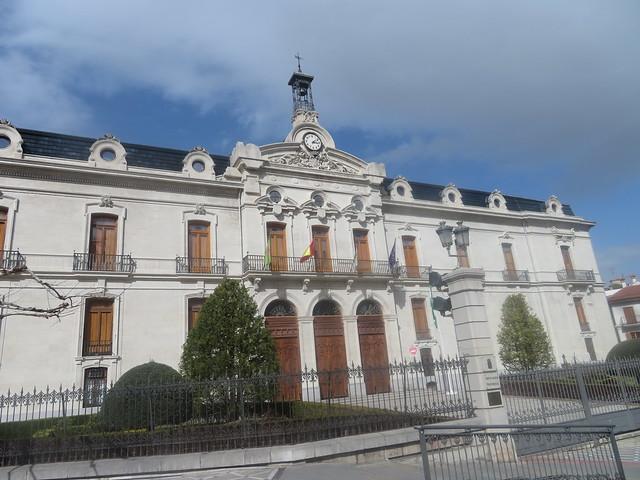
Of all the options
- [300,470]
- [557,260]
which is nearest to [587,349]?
[557,260]

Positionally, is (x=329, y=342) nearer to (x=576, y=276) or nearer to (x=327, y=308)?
(x=327, y=308)

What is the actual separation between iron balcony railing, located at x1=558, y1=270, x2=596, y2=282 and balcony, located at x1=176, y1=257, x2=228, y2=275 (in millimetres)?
21381

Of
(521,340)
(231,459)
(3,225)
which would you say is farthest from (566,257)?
Answer: (3,225)

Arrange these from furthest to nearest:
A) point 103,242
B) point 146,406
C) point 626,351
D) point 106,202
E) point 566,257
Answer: point 566,257
point 626,351
point 106,202
point 103,242
point 146,406

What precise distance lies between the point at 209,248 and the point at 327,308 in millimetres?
5791

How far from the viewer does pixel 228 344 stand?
11.0 m

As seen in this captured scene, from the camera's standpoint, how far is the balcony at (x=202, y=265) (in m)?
18.0

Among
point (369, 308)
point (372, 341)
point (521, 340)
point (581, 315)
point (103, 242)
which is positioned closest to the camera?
point (103, 242)

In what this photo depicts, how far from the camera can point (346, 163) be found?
22.3 m

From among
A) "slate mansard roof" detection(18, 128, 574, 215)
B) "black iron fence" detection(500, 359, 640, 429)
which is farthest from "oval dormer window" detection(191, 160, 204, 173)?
"black iron fence" detection(500, 359, 640, 429)

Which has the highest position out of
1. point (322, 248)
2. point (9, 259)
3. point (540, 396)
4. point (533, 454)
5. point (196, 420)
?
point (322, 248)

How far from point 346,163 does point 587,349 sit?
62.0ft

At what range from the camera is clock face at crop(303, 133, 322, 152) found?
21.5 meters

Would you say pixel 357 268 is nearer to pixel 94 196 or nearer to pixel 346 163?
pixel 346 163
